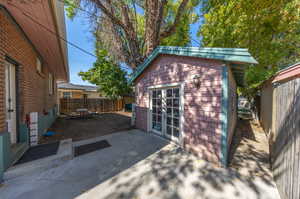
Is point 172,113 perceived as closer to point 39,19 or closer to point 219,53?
point 219,53

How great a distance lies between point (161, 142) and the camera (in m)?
4.17

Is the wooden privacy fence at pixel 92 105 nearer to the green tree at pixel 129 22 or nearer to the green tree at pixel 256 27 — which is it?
the green tree at pixel 129 22

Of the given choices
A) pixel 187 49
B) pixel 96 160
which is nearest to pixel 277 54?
pixel 187 49

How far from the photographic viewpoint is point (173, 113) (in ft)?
13.5

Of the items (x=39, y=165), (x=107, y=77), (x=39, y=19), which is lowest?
(x=39, y=165)

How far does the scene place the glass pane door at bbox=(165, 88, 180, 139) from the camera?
3957 mm

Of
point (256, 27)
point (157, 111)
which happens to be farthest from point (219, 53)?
point (256, 27)

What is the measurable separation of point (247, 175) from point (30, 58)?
300 inches

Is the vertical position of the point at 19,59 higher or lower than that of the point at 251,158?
higher

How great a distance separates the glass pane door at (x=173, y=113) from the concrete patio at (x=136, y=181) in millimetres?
1039

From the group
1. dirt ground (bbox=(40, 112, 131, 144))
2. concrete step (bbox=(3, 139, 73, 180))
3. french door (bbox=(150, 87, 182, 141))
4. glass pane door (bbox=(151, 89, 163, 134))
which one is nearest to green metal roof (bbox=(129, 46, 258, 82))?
french door (bbox=(150, 87, 182, 141))

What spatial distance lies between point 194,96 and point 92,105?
1249 centimetres

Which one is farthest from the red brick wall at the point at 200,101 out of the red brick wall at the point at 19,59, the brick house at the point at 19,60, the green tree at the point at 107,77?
the green tree at the point at 107,77

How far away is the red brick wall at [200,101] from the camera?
114 inches
